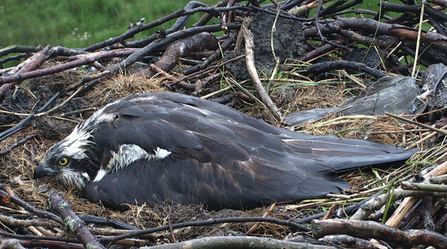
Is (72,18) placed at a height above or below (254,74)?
above

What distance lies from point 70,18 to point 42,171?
4.91 meters

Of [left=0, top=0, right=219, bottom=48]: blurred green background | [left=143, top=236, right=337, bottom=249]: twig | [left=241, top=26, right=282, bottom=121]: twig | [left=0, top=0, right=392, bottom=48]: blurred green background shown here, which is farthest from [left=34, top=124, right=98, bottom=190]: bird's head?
[left=0, top=0, right=219, bottom=48]: blurred green background

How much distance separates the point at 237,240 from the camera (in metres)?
2.35

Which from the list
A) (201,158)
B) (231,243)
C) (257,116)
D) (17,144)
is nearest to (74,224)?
(231,243)

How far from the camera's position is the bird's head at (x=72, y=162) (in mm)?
4230

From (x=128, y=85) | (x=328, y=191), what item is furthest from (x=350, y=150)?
(x=128, y=85)

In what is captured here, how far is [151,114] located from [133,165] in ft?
1.53

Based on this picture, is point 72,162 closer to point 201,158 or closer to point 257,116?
point 201,158

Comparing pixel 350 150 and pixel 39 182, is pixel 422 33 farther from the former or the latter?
pixel 39 182

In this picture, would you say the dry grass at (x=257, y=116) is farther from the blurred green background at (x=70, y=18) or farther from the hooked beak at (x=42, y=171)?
the blurred green background at (x=70, y=18)

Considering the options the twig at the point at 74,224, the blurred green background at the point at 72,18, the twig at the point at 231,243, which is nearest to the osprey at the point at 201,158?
the twig at the point at 74,224

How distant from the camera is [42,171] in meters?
4.20

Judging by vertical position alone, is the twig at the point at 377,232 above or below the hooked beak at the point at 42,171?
above

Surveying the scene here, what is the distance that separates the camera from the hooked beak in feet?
13.8
